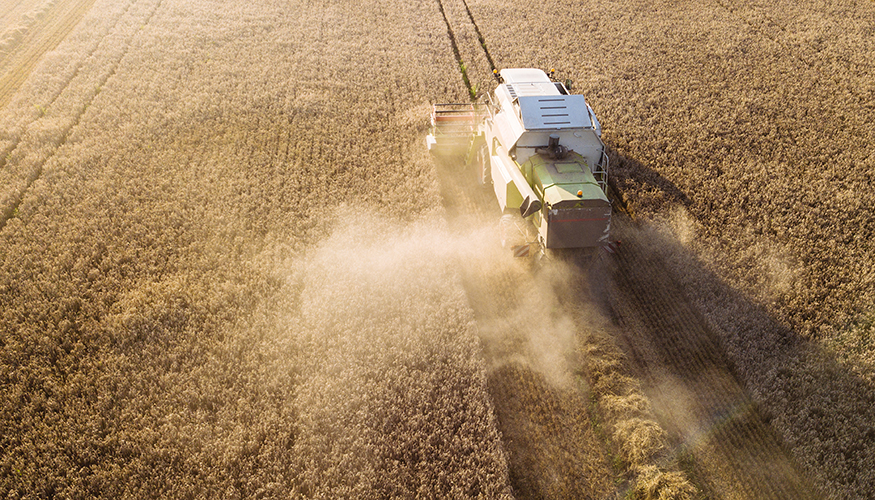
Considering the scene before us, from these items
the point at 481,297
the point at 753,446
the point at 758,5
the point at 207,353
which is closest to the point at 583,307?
the point at 481,297

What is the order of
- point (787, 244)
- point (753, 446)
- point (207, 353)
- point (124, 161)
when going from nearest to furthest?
point (753, 446) < point (207, 353) < point (787, 244) < point (124, 161)

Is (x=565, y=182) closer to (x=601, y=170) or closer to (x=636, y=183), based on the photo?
(x=601, y=170)

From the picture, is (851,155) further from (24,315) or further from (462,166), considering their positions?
(24,315)

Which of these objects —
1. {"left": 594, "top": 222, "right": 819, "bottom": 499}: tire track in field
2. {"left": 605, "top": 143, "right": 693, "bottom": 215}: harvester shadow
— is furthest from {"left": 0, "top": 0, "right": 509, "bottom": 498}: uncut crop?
{"left": 605, "top": 143, "right": 693, "bottom": 215}: harvester shadow

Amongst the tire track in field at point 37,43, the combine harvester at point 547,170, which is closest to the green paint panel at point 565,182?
the combine harvester at point 547,170

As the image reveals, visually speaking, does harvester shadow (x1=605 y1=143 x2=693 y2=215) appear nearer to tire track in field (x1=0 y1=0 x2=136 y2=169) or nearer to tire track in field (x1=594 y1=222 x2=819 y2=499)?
tire track in field (x1=594 y1=222 x2=819 y2=499)
